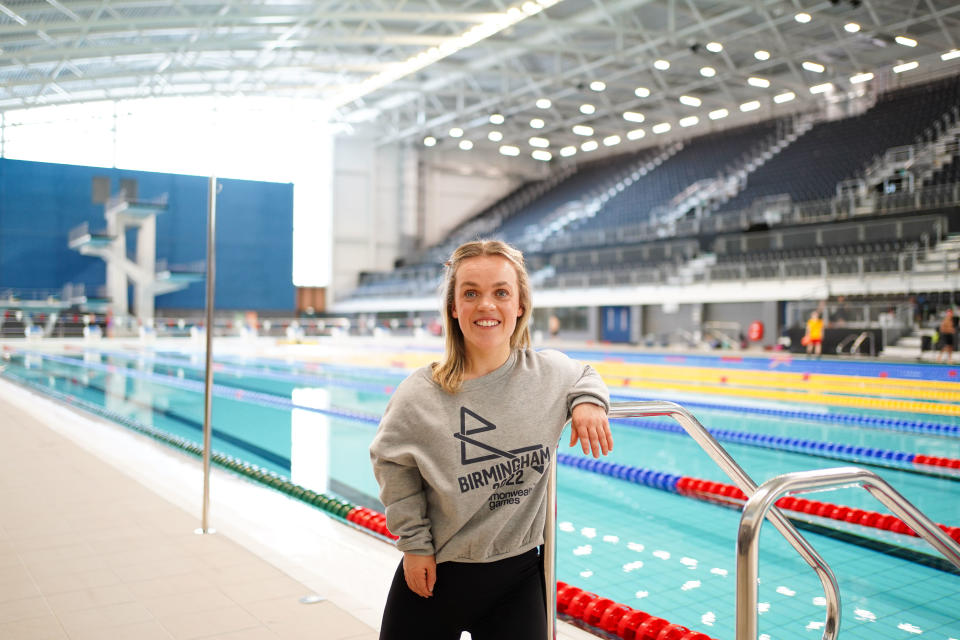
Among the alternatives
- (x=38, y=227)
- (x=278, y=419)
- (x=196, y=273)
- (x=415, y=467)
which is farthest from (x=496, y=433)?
(x=38, y=227)

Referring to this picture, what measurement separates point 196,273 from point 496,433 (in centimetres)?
2815

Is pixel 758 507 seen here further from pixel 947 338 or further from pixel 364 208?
pixel 364 208

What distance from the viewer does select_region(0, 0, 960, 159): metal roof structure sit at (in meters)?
18.6

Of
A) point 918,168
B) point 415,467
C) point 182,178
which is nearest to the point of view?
point 415,467

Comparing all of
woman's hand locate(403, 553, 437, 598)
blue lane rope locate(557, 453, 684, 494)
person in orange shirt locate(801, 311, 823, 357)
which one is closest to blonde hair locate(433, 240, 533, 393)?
woman's hand locate(403, 553, 437, 598)

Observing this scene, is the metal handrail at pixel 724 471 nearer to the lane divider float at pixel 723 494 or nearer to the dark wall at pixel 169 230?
the lane divider float at pixel 723 494

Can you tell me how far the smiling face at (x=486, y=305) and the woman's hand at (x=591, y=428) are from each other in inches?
7.2

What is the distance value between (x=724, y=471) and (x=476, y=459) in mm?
910

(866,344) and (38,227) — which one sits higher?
(38,227)

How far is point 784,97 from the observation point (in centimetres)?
2588

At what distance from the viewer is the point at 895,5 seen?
18.8 m

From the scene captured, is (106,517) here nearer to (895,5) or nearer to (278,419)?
(278,419)

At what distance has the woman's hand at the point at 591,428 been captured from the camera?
1.42m

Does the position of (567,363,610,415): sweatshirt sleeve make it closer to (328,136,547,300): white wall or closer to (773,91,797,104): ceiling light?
(773,91,797,104): ceiling light
